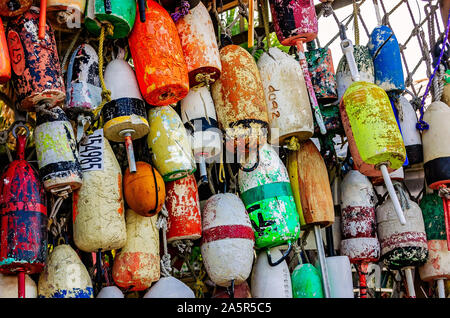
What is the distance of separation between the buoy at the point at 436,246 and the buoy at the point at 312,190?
0.52 meters

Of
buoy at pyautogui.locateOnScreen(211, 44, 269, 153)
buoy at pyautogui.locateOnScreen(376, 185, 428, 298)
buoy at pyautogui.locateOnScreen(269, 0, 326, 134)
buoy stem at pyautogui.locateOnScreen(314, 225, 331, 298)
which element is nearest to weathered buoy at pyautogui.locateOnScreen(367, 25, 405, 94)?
buoy at pyautogui.locateOnScreen(269, 0, 326, 134)

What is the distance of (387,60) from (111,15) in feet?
3.98

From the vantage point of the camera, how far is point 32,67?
6.76ft

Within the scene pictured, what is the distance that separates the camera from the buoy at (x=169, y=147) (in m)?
2.27

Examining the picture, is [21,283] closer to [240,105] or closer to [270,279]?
[270,279]

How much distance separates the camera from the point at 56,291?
199cm

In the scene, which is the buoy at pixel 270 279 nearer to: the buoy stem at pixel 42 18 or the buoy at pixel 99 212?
the buoy at pixel 99 212

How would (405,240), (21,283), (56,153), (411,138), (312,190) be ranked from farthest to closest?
(411,138), (405,240), (312,190), (56,153), (21,283)

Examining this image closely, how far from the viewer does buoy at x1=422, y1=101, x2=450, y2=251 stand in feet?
8.64

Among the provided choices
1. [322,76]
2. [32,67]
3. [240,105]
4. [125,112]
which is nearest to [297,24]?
[322,76]

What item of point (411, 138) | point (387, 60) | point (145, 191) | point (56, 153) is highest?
point (387, 60)

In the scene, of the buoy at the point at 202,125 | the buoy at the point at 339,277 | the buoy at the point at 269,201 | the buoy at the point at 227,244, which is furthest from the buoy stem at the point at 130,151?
the buoy at the point at 339,277
